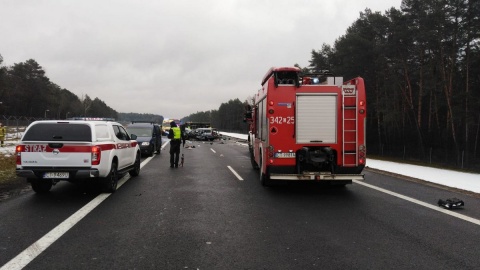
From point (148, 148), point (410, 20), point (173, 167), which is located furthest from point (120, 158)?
point (410, 20)

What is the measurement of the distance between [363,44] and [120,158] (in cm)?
3723

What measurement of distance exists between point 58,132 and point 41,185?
1.64m

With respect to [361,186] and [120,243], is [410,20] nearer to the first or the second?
[361,186]

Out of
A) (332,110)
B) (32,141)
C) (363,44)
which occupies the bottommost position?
(32,141)

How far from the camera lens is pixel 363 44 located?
4116 cm

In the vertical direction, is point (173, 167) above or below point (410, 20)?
below

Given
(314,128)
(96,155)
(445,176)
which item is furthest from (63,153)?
(445,176)

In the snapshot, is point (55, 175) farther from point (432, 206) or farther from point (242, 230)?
point (432, 206)

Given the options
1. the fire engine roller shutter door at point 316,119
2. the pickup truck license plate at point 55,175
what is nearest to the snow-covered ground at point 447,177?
the fire engine roller shutter door at point 316,119

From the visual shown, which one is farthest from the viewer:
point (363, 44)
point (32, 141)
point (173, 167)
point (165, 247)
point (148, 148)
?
point (363, 44)

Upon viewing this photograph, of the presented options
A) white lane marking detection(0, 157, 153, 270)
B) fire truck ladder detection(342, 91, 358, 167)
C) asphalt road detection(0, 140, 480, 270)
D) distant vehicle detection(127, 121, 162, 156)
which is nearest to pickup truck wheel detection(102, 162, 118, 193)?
asphalt road detection(0, 140, 480, 270)

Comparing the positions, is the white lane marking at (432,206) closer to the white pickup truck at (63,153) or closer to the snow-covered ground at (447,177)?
the snow-covered ground at (447,177)

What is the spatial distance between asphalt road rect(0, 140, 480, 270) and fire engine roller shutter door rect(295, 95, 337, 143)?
1.41 metres

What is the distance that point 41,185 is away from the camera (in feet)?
29.4
